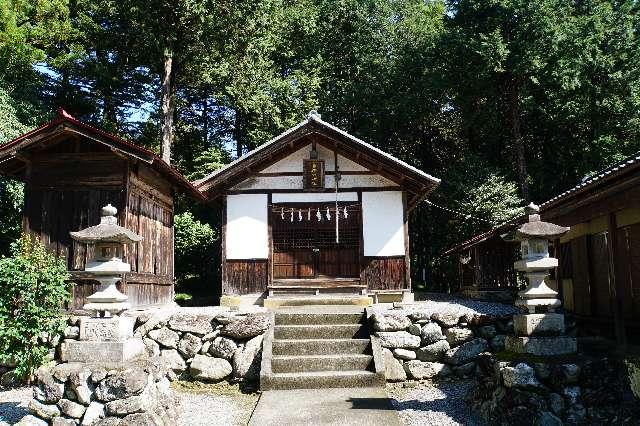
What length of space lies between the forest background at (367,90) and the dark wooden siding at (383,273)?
797 cm

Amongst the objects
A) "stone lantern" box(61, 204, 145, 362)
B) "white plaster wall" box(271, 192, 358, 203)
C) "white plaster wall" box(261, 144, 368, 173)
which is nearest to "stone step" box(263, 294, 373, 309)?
"white plaster wall" box(271, 192, 358, 203)

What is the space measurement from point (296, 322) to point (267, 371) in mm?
1791

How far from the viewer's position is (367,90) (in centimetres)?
2572

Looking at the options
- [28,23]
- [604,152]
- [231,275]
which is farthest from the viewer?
[604,152]

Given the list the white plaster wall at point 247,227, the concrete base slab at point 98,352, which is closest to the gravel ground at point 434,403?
the concrete base slab at point 98,352

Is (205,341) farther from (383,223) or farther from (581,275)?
(581,275)

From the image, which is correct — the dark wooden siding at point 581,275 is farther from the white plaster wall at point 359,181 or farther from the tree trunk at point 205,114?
the tree trunk at point 205,114

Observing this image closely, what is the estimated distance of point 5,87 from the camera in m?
17.9

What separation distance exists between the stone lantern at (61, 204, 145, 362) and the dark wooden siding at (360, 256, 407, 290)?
7.30 m

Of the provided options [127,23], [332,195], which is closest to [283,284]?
[332,195]

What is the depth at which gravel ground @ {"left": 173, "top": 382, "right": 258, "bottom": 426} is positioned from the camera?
7.68 meters

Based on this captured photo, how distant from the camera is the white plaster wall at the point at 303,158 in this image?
571 inches

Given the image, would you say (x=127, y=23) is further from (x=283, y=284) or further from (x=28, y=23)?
(x=283, y=284)

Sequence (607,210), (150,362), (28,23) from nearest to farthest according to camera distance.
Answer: (150,362) → (607,210) → (28,23)
